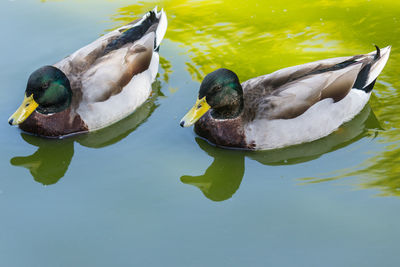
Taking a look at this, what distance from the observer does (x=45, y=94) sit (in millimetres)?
6531

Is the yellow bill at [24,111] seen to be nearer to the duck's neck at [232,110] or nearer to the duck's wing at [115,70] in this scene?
the duck's wing at [115,70]

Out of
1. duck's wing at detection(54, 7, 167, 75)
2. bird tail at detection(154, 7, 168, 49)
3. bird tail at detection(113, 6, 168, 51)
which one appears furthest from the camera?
bird tail at detection(154, 7, 168, 49)

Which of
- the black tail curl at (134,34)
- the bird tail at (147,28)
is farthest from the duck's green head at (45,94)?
the bird tail at (147,28)

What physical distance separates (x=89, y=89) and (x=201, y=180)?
1.80 metres

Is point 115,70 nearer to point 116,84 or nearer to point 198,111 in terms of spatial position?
point 116,84

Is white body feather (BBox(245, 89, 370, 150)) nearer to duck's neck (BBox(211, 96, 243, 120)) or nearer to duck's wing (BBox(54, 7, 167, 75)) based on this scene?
duck's neck (BBox(211, 96, 243, 120))

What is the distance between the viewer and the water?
5.08m

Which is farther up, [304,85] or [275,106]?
[304,85]

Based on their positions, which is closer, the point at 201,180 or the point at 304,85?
the point at 201,180

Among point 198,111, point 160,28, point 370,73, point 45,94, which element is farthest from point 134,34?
point 370,73

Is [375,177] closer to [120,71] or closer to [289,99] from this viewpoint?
[289,99]

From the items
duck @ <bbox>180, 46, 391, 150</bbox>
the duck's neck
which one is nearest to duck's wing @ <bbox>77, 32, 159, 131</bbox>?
duck @ <bbox>180, 46, 391, 150</bbox>

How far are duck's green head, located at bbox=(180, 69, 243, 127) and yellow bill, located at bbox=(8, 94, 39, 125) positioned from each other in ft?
5.73

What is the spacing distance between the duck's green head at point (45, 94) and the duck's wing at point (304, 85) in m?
2.08
